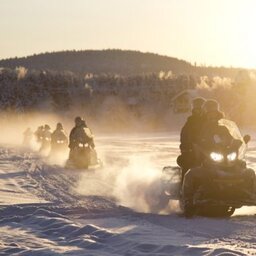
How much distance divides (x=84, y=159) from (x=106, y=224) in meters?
14.5

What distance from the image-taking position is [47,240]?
11.0 m

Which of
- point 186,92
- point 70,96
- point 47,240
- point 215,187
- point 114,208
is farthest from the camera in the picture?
point 70,96

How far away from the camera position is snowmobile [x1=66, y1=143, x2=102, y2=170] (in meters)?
26.9

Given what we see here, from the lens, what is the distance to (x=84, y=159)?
27.1 m

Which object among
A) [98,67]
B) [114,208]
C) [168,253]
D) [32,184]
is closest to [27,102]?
[32,184]

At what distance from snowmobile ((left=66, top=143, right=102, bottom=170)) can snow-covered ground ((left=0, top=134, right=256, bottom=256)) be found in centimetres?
637

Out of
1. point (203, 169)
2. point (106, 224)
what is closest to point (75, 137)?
point (203, 169)

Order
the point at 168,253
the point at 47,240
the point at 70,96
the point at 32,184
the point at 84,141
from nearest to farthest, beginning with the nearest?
1. the point at 168,253
2. the point at 47,240
3. the point at 32,184
4. the point at 84,141
5. the point at 70,96

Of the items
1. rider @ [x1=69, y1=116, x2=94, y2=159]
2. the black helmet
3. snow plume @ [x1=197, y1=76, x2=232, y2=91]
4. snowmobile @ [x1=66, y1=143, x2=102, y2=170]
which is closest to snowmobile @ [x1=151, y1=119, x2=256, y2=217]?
the black helmet

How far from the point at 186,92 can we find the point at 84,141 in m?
49.0

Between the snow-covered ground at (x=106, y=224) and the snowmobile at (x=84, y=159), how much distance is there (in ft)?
20.9

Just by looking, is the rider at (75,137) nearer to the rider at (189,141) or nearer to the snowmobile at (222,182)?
the rider at (189,141)

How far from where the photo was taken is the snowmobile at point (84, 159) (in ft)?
88.3

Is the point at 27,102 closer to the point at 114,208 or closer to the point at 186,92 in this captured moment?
the point at 186,92
